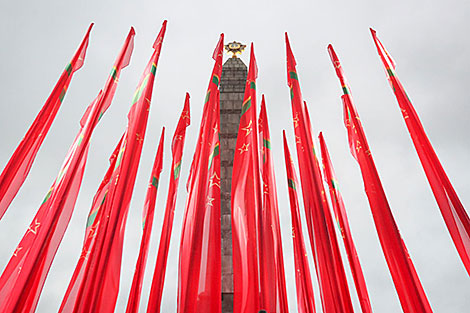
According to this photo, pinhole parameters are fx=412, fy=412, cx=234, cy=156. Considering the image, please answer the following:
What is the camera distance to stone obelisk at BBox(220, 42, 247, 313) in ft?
31.0

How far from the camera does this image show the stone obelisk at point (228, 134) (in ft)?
31.0

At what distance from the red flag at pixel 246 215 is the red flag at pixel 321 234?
86 cm

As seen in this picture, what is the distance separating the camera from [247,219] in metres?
6.73

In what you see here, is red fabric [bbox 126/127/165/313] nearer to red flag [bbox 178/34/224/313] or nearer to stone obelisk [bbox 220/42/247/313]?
red flag [bbox 178/34/224/313]

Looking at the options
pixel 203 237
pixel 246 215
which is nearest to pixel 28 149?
pixel 203 237

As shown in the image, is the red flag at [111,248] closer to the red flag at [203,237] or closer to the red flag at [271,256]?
the red flag at [203,237]

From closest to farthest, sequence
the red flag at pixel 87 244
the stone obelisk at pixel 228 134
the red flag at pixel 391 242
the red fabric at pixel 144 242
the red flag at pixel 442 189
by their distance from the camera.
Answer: the red flag at pixel 391 242
the red flag at pixel 442 189
the red flag at pixel 87 244
the red fabric at pixel 144 242
the stone obelisk at pixel 228 134

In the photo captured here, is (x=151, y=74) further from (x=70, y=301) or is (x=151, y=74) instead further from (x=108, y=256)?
(x=70, y=301)

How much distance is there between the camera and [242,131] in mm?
7922

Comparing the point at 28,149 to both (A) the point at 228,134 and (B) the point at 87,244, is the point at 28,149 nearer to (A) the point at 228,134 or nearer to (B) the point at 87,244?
(B) the point at 87,244

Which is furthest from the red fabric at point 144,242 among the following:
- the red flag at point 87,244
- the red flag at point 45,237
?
the red flag at point 45,237

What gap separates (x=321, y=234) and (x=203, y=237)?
A: 191 centimetres

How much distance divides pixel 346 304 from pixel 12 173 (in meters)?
5.79

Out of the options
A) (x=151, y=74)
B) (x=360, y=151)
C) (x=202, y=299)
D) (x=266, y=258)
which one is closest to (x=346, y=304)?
(x=266, y=258)
